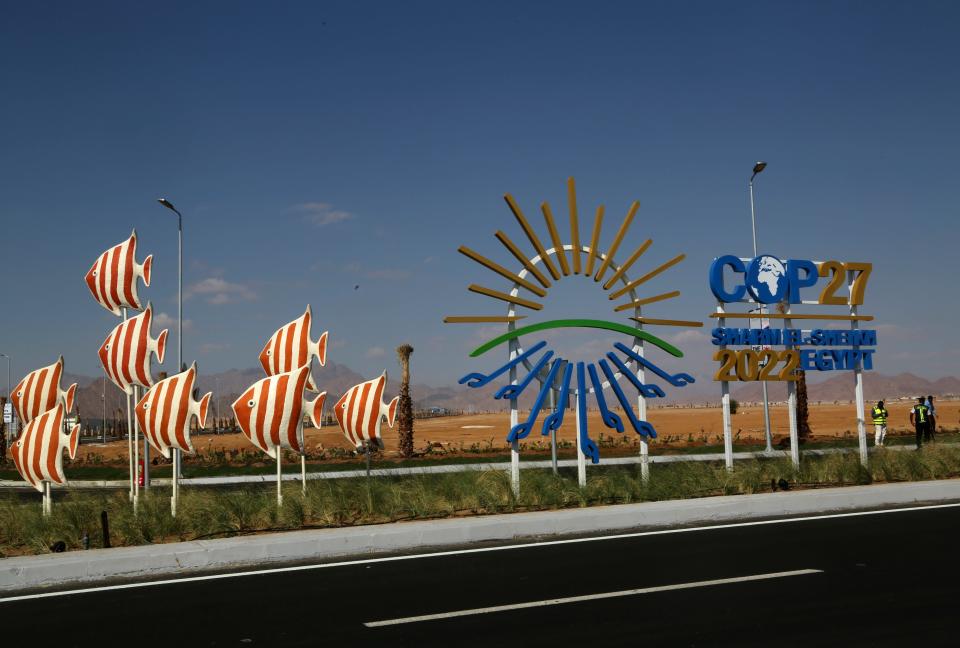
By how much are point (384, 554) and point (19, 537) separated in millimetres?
5164

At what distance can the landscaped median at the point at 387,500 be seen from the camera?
11953 mm

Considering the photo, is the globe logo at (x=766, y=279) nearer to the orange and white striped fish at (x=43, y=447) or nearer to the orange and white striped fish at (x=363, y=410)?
the orange and white striped fish at (x=363, y=410)

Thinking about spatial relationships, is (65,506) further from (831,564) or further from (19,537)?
(831,564)

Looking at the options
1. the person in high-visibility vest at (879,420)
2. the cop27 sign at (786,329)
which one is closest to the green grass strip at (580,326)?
the cop27 sign at (786,329)

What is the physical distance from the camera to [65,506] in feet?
41.5

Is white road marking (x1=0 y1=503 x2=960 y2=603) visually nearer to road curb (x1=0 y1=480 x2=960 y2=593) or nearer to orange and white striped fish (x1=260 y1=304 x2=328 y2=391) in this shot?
road curb (x1=0 y1=480 x2=960 y2=593)

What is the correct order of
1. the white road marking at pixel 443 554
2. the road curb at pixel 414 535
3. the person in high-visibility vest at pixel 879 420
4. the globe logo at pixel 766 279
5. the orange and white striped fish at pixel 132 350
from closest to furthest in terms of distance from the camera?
the white road marking at pixel 443 554, the road curb at pixel 414 535, the orange and white striped fish at pixel 132 350, the globe logo at pixel 766 279, the person in high-visibility vest at pixel 879 420

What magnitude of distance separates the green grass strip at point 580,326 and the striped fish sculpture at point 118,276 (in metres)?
6.30

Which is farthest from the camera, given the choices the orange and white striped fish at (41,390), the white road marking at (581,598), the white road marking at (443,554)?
the orange and white striped fish at (41,390)

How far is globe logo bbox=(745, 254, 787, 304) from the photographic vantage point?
1856cm

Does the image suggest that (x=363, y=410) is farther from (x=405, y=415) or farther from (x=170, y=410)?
A: (x=405, y=415)

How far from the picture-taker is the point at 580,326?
640 inches

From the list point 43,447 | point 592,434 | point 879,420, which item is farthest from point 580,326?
point 592,434

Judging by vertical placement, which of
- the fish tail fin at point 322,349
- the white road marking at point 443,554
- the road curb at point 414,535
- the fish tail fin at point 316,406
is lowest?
the white road marking at point 443,554
